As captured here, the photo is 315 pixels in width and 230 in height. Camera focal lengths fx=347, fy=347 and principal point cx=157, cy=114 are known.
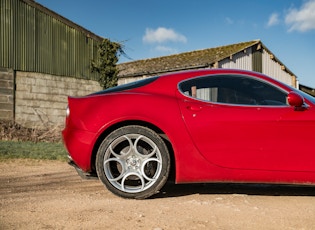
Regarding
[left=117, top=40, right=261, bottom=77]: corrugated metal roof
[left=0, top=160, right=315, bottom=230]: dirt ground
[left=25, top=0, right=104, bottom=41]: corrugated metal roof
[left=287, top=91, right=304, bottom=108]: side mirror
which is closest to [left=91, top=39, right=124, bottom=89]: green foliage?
[left=25, top=0, right=104, bottom=41]: corrugated metal roof

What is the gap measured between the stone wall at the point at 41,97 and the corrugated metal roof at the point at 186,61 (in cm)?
529

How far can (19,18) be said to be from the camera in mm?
14938

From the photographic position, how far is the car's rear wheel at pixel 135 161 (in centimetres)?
353

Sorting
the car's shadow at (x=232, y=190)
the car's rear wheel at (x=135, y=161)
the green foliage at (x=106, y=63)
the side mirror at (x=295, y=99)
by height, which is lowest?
the car's shadow at (x=232, y=190)

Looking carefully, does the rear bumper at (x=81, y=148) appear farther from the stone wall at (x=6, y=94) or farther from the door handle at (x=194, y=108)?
the stone wall at (x=6, y=94)

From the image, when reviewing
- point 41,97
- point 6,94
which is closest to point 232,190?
point 6,94

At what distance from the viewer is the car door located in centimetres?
347

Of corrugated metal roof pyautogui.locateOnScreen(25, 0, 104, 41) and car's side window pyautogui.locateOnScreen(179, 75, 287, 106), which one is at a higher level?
Result: corrugated metal roof pyautogui.locateOnScreen(25, 0, 104, 41)

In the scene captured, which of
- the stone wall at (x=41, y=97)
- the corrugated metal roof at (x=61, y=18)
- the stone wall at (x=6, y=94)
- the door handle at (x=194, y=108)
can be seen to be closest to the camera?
the door handle at (x=194, y=108)

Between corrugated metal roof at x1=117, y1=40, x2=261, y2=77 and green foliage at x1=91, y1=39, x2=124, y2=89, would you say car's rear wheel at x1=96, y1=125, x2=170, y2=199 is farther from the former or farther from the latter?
corrugated metal roof at x1=117, y1=40, x2=261, y2=77

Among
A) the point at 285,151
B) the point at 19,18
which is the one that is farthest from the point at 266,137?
the point at 19,18

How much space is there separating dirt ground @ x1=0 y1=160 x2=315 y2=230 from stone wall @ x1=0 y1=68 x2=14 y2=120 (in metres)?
10.7

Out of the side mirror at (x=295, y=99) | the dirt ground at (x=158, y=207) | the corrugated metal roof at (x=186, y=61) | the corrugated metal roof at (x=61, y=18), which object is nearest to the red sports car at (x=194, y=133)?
the side mirror at (x=295, y=99)

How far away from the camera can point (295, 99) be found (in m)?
3.50
